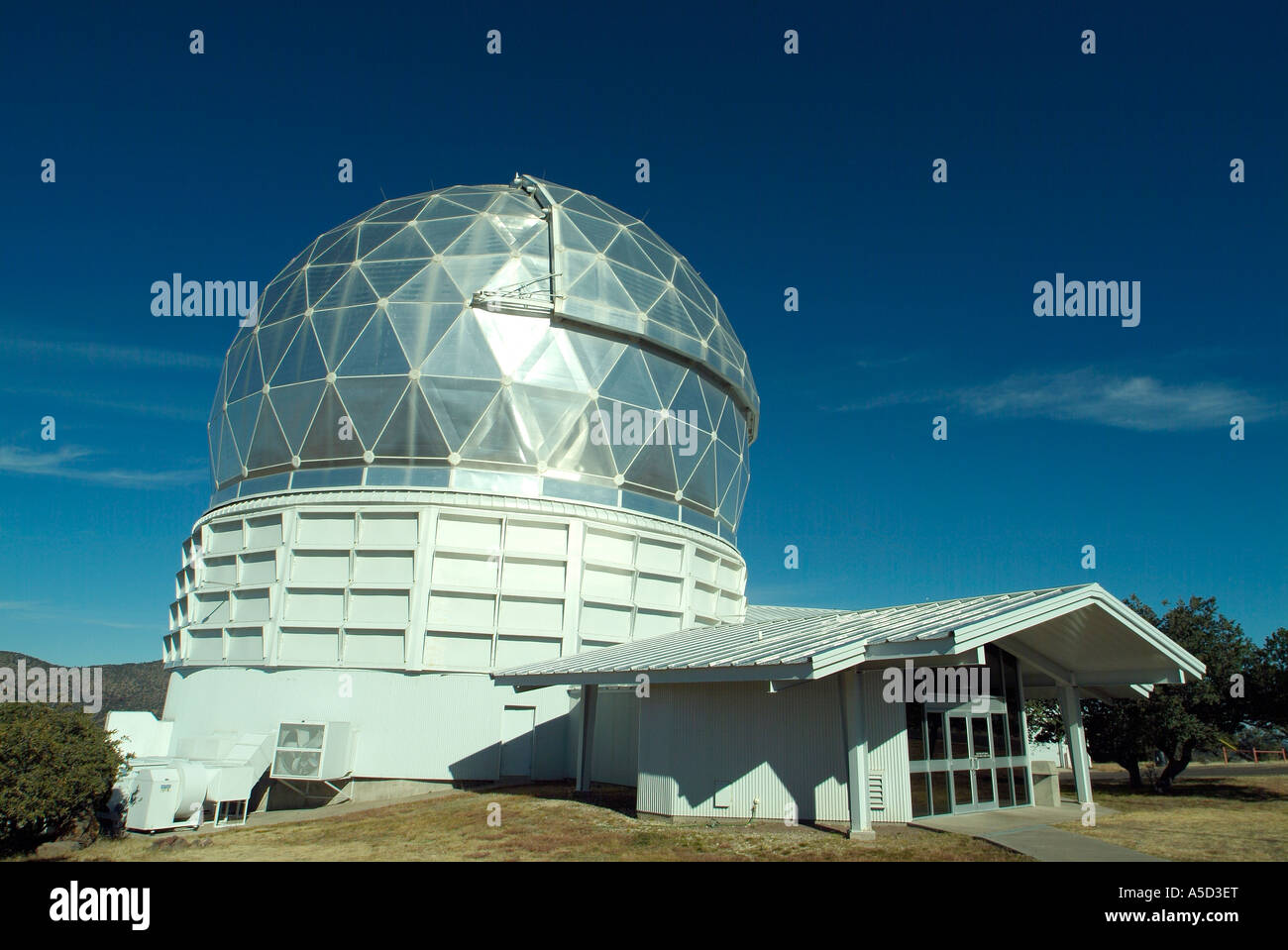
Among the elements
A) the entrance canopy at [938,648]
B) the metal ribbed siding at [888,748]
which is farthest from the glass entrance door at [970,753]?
the entrance canopy at [938,648]

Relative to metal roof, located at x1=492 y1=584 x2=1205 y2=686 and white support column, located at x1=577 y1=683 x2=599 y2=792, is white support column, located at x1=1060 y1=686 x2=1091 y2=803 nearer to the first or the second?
A: metal roof, located at x1=492 y1=584 x2=1205 y2=686

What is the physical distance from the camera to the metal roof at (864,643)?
41.6 ft

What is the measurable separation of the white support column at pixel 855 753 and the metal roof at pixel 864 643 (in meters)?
0.83

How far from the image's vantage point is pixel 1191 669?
1598 centimetres

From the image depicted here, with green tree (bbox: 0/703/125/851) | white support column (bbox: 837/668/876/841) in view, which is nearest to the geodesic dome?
green tree (bbox: 0/703/125/851)

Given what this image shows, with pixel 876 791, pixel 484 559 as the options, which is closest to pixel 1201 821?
pixel 876 791

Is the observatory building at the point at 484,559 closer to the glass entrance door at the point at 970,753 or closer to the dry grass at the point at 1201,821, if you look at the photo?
the glass entrance door at the point at 970,753

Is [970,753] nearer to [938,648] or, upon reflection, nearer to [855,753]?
[855,753]

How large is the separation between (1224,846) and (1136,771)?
13665 mm

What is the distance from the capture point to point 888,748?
14352mm

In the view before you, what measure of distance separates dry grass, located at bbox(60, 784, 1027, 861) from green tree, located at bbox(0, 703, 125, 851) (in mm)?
833

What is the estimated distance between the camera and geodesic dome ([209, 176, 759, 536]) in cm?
2327
